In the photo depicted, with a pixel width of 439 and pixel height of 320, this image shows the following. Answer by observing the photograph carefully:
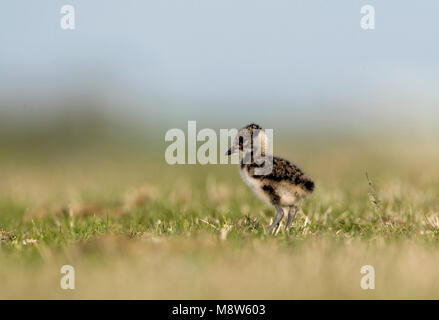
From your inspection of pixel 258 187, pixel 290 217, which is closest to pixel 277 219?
pixel 290 217

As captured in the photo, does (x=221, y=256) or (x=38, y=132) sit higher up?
(x=38, y=132)

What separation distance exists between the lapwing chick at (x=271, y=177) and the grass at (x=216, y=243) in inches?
10.8

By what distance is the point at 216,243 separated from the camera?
5266 mm

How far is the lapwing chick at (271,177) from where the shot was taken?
635cm

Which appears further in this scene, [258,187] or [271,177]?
[258,187]

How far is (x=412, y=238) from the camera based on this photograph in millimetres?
5734

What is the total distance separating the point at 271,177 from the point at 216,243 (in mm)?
1370

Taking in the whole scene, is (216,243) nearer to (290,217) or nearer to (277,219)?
(277,219)

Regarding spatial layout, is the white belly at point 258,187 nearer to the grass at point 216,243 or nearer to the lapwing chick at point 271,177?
the lapwing chick at point 271,177

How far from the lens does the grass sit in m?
4.30

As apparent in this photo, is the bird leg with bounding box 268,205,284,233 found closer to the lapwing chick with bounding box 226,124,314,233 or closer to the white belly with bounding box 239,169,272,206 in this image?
the lapwing chick with bounding box 226,124,314,233
